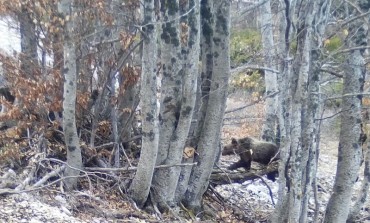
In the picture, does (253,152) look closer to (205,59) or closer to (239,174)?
(239,174)

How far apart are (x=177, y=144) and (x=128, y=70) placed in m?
1.35

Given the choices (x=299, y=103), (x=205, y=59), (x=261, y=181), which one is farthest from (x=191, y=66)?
(x=261, y=181)

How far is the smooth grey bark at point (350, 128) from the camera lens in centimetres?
872

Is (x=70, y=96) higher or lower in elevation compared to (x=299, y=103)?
higher

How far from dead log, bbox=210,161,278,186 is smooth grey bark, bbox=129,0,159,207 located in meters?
2.09

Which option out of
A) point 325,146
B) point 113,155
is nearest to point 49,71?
point 113,155

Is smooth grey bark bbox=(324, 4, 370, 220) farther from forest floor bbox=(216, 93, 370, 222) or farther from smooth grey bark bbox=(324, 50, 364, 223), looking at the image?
forest floor bbox=(216, 93, 370, 222)

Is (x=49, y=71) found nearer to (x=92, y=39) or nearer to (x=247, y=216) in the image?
(x=92, y=39)

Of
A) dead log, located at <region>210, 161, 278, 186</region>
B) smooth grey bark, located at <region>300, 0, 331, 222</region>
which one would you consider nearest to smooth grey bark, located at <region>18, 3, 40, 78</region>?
dead log, located at <region>210, 161, 278, 186</region>

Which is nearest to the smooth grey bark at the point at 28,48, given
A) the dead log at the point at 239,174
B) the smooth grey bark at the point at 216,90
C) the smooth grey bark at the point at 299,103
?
the smooth grey bark at the point at 216,90

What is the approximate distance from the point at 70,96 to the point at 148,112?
98cm

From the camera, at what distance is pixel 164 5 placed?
7.61 meters

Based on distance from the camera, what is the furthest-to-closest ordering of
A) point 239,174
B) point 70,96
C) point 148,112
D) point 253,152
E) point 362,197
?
point 362,197 < point 239,174 < point 253,152 < point 148,112 < point 70,96

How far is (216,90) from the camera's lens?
826 cm
